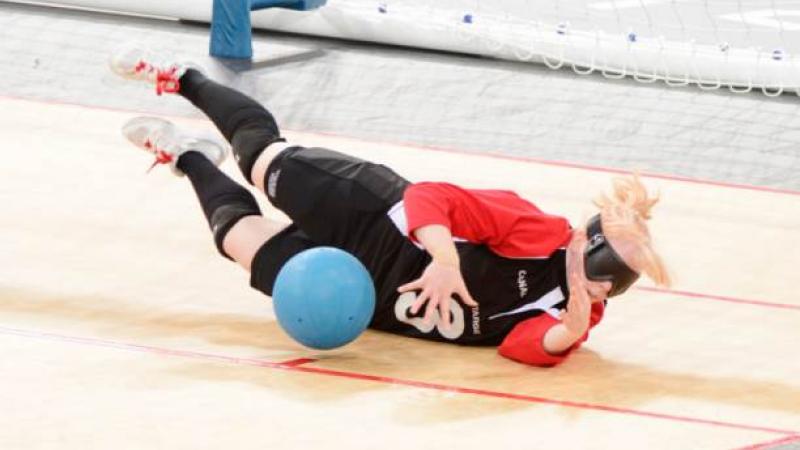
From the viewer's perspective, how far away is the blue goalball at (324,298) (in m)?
5.07

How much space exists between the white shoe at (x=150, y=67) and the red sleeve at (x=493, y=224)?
147 centimetres

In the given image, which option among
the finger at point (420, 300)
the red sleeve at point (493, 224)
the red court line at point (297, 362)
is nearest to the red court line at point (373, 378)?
the red court line at point (297, 362)

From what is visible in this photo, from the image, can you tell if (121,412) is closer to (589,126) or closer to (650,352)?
(650,352)

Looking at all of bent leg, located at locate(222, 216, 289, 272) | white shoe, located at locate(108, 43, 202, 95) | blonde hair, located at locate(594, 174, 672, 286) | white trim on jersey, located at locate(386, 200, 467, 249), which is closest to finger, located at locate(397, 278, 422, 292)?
white trim on jersey, located at locate(386, 200, 467, 249)

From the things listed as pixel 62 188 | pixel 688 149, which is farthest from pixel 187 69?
pixel 688 149

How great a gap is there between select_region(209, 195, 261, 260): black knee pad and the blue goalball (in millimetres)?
550

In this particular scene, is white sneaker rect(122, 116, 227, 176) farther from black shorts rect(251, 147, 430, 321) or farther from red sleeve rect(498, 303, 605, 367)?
red sleeve rect(498, 303, 605, 367)

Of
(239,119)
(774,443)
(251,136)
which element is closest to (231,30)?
(239,119)

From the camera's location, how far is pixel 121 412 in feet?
15.0

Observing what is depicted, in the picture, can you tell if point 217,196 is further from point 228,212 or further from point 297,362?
A: point 297,362

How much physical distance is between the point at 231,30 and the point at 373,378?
17.6 feet

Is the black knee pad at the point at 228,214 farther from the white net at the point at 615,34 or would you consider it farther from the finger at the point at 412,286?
the white net at the point at 615,34

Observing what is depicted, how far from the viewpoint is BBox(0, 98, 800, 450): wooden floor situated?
182 inches

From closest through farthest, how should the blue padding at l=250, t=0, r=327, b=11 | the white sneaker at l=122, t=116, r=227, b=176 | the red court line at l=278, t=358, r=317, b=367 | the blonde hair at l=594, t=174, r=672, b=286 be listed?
the blonde hair at l=594, t=174, r=672, b=286 → the red court line at l=278, t=358, r=317, b=367 → the white sneaker at l=122, t=116, r=227, b=176 → the blue padding at l=250, t=0, r=327, b=11
